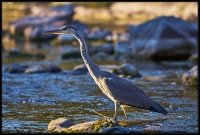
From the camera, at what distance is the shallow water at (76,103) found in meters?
10.1

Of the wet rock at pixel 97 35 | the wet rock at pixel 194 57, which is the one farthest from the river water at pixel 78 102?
the wet rock at pixel 97 35

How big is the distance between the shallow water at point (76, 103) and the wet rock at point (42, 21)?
42.9 feet

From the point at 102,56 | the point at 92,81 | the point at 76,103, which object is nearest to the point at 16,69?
the point at 92,81

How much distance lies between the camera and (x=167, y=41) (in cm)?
2141

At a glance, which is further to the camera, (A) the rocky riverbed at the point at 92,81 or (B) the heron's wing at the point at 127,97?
(A) the rocky riverbed at the point at 92,81

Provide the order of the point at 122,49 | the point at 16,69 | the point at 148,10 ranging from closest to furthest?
the point at 16,69 < the point at 122,49 < the point at 148,10

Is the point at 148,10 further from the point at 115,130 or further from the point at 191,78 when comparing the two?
the point at 115,130

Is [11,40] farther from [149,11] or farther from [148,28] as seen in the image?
[149,11]

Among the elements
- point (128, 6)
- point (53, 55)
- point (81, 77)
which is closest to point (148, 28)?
point (53, 55)

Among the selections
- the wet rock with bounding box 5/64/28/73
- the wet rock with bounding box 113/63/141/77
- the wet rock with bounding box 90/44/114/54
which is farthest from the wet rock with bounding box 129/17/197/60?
the wet rock with bounding box 5/64/28/73

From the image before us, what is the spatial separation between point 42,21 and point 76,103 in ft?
62.9

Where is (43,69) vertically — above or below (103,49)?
above

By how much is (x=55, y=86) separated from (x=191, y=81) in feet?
10.0

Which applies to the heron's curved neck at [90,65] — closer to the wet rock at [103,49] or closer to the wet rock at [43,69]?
the wet rock at [43,69]
